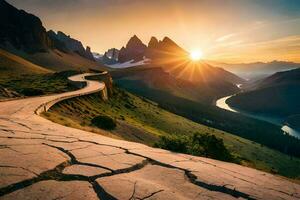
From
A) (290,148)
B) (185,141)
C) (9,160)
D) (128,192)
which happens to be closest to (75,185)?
(128,192)

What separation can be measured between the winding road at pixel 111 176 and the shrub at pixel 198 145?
741 centimetres

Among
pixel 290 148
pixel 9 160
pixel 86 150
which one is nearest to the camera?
pixel 9 160

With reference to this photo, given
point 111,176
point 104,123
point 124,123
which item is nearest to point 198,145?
point 111,176

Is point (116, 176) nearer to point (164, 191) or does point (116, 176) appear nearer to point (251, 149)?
point (164, 191)

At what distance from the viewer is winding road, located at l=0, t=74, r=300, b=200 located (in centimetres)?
632

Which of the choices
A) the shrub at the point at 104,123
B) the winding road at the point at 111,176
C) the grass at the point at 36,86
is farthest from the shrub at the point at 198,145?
the grass at the point at 36,86

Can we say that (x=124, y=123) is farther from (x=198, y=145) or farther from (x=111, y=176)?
A: (x=111, y=176)

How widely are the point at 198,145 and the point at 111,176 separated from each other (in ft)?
41.2

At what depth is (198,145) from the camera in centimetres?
1927

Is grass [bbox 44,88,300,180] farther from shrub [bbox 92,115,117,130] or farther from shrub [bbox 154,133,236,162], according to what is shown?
shrub [bbox 154,133,236,162]

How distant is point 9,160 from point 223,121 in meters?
194

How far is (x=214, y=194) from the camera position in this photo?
7.05 meters

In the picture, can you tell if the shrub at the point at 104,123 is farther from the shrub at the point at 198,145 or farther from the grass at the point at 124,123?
the shrub at the point at 198,145

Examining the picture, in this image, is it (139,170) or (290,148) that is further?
(290,148)
